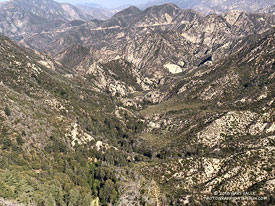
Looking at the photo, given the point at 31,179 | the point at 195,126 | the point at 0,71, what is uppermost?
the point at 0,71

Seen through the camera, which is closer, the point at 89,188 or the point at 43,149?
the point at 89,188

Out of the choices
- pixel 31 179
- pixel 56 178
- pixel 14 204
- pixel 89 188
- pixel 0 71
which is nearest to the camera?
pixel 14 204

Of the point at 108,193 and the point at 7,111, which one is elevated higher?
the point at 7,111

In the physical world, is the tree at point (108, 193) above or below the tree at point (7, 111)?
below

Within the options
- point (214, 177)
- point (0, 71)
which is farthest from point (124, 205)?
point (0, 71)

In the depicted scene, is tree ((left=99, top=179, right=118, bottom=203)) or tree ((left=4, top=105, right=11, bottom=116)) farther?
tree ((left=4, top=105, right=11, bottom=116))

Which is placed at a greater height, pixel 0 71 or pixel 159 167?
pixel 0 71

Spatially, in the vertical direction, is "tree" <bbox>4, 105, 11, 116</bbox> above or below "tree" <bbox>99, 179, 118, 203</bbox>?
above

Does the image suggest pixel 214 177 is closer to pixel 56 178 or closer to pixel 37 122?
pixel 56 178

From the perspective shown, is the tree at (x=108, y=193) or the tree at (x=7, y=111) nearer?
the tree at (x=108, y=193)

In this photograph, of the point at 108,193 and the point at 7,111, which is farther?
the point at 7,111

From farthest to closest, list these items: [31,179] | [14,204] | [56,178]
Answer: [56,178], [31,179], [14,204]
